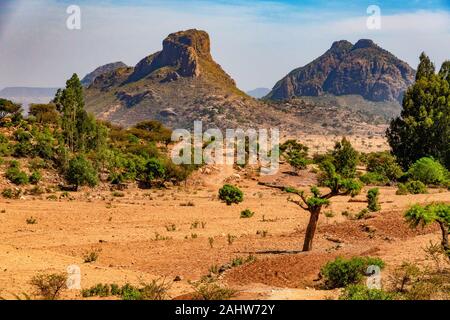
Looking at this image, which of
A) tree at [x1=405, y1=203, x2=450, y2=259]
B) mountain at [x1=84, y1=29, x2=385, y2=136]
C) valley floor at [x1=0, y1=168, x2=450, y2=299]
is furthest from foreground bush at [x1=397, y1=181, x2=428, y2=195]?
mountain at [x1=84, y1=29, x2=385, y2=136]

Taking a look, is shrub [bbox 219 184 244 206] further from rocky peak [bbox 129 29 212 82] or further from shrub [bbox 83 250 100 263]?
rocky peak [bbox 129 29 212 82]

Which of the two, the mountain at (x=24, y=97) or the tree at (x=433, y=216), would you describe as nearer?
the tree at (x=433, y=216)

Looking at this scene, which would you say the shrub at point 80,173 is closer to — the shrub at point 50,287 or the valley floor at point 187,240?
the valley floor at point 187,240

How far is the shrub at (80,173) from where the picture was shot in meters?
36.1

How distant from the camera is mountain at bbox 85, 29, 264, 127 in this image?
136125 millimetres

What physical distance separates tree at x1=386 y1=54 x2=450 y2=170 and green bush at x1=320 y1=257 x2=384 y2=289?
3058cm

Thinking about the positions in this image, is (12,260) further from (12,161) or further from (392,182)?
(392,182)

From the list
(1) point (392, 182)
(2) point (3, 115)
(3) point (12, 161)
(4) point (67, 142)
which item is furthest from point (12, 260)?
(2) point (3, 115)

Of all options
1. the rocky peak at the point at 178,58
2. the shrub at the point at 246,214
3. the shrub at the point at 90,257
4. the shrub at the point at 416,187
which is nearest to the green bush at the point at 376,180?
the shrub at the point at 416,187

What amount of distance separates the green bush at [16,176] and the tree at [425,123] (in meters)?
28.6

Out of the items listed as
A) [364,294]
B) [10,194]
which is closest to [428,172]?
[10,194]

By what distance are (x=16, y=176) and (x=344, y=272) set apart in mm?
27877

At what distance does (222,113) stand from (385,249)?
114158mm

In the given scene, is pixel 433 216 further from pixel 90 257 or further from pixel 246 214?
pixel 246 214
